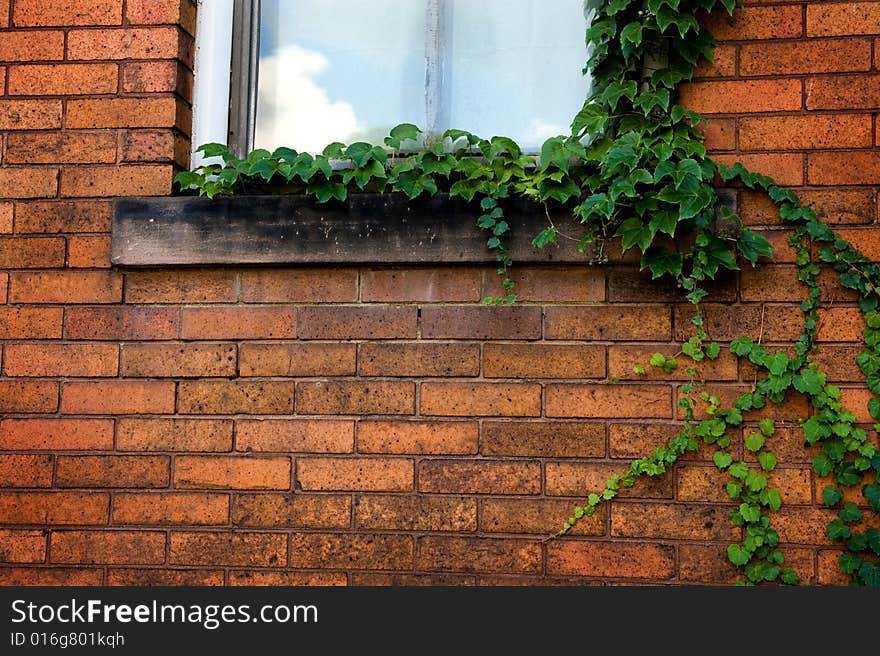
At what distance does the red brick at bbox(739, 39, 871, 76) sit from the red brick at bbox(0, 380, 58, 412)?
222 cm

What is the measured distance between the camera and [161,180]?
2.66 meters

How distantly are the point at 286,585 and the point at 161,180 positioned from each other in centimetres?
125

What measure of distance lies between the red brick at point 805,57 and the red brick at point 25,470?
2.32 meters

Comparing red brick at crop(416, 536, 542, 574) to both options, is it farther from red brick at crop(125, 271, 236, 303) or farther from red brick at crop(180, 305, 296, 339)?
red brick at crop(125, 271, 236, 303)

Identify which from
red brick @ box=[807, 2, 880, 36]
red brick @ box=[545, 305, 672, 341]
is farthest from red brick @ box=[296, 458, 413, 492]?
red brick @ box=[807, 2, 880, 36]

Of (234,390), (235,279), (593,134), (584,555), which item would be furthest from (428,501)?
(593,134)

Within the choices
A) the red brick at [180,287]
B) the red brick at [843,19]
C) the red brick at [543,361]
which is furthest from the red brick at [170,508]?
the red brick at [843,19]

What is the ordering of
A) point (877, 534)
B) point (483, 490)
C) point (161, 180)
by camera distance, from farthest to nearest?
point (161, 180), point (483, 490), point (877, 534)

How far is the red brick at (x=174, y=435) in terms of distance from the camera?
8.47 feet

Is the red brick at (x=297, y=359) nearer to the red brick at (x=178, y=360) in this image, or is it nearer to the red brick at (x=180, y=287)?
the red brick at (x=178, y=360)

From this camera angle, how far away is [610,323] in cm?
250

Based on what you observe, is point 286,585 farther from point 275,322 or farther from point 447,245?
point 447,245

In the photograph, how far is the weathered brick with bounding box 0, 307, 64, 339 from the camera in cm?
265

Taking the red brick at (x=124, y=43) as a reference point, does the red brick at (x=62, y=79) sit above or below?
below
